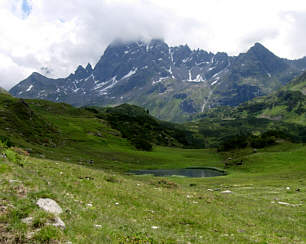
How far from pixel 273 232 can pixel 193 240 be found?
9730mm

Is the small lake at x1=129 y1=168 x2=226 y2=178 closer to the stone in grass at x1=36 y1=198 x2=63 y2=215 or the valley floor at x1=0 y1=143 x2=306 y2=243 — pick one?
the valley floor at x1=0 y1=143 x2=306 y2=243

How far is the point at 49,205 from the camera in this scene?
15.1 metres

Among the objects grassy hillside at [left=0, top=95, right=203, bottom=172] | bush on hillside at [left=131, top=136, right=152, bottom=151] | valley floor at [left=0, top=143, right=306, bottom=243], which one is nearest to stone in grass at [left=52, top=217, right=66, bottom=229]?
valley floor at [left=0, top=143, right=306, bottom=243]

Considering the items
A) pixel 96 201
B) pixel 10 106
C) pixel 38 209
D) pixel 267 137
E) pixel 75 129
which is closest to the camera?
pixel 38 209

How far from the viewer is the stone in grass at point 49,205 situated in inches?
571

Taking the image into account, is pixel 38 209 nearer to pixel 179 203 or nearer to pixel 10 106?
pixel 179 203

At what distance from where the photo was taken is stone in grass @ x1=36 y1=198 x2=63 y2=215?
1450 centimetres

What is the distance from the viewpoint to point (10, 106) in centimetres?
15362

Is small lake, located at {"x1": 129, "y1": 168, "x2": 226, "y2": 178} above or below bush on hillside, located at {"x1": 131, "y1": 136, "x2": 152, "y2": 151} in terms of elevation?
below

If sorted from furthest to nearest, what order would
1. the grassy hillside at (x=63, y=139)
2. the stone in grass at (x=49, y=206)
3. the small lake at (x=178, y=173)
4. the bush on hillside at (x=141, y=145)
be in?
the bush on hillside at (x=141, y=145)
the grassy hillside at (x=63, y=139)
the small lake at (x=178, y=173)
the stone in grass at (x=49, y=206)

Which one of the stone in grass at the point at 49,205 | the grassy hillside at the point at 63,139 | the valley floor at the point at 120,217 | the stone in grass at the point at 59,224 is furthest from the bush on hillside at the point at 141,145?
the stone in grass at the point at 59,224

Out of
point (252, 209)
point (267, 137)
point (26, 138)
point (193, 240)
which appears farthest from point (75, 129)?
point (193, 240)

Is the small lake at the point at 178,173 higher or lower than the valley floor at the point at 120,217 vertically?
lower

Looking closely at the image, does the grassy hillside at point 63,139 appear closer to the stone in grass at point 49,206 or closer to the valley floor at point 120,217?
the valley floor at point 120,217
